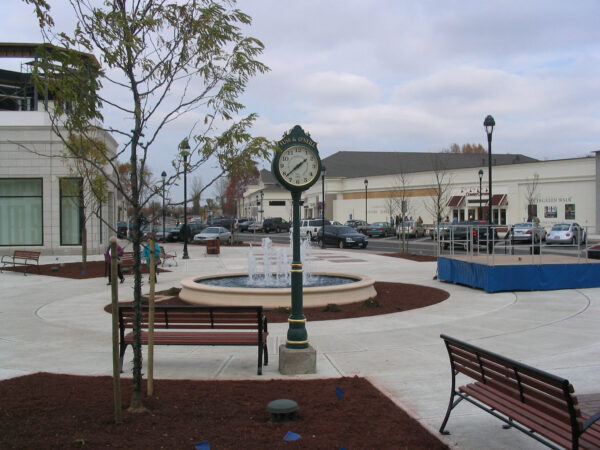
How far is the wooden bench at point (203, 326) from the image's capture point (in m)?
7.25

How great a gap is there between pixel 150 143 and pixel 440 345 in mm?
5691

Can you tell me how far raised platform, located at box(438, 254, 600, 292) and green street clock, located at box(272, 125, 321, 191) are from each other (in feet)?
28.6

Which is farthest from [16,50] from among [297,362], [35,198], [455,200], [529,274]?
[455,200]

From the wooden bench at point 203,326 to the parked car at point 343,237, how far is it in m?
28.8

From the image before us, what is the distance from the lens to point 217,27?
608 cm

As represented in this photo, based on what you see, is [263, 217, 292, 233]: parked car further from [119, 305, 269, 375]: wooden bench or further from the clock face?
the clock face

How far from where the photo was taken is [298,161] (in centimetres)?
776

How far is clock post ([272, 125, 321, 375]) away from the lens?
712 cm

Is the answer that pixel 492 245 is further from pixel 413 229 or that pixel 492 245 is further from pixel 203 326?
pixel 413 229

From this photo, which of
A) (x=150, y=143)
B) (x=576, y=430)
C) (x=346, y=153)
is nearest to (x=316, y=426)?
(x=576, y=430)

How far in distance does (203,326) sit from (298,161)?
2791 millimetres

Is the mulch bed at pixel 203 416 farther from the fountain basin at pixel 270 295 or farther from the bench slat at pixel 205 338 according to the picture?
the fountain basin at pixel 270 295

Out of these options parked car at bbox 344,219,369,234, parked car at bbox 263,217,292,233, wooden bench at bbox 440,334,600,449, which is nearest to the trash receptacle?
parked car at bbox 344,219,369,234

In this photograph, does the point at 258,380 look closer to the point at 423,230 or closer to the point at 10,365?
the point at 10,365
